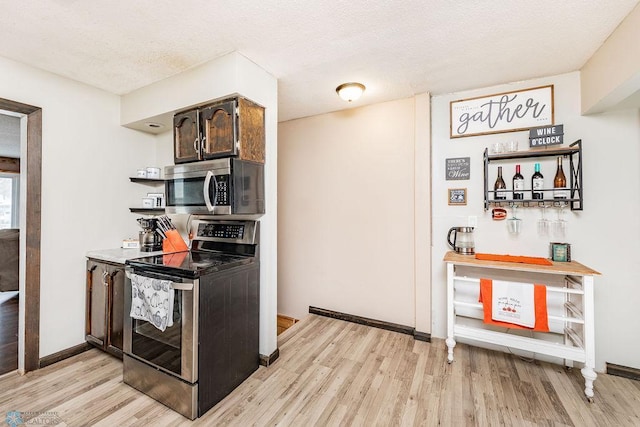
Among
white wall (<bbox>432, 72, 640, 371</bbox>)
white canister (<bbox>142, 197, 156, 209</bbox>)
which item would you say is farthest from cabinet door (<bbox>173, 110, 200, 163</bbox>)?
white wall (<bbox>432, 72, 640, 371</bbox>)

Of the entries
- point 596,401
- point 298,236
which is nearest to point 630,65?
point 596,401

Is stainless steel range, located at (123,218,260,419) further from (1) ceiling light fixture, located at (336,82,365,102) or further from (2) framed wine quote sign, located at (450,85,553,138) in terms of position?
(2) framed wine quote sign, located at (450,85,553,138)

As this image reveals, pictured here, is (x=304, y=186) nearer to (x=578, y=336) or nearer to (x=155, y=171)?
(x=155, y=171)

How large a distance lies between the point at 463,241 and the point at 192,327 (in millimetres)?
2347

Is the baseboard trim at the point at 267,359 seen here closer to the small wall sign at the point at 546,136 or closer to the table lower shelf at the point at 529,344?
the table lower shelf at the point at 529,344

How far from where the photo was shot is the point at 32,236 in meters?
2.20

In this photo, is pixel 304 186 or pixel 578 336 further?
pixel 304 186

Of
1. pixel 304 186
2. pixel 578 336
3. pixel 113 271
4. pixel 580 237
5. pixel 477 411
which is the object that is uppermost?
pixel 304 186

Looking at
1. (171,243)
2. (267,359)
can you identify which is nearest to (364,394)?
(267,359)

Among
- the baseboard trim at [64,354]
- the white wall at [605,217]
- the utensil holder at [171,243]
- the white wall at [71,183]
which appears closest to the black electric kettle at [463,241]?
the white wall at [605,217]

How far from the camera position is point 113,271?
2287 mm

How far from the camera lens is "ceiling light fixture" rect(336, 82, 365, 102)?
255cm

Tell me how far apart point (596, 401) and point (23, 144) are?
464 centimetres

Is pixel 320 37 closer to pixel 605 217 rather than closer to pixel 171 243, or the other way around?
pixel 171 243
